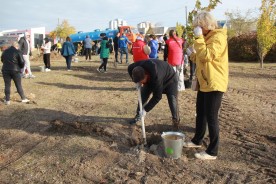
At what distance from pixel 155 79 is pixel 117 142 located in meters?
1.19

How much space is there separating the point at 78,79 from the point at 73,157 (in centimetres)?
813

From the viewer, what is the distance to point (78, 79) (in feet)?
39.8

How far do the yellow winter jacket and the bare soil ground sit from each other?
1103mm

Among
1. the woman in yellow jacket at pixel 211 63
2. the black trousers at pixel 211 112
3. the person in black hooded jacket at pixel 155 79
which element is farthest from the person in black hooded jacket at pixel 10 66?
the woman in yellow jacket at pixel 211 63

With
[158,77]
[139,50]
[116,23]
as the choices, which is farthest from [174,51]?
[116,23]

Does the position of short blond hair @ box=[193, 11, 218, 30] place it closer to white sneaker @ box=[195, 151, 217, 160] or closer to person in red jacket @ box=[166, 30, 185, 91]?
white sneaker @ box=[195, 151, 217, 160]

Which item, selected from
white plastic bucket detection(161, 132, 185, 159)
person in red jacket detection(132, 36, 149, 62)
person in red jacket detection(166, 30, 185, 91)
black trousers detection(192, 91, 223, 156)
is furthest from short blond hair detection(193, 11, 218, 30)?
person in red jacket detection(132, 36, 149, 62)

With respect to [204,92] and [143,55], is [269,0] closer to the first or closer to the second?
[143,55]

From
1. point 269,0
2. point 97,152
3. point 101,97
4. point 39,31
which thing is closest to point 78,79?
point 101,97

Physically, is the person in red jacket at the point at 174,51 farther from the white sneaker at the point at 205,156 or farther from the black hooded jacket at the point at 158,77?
the white sneaker at the point at 205,156

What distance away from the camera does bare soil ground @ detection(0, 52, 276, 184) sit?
12.4ft

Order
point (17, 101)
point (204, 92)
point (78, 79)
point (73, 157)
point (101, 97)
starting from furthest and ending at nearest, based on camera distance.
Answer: point (78, 79) < point (101, 97) < point (17, 101) < point (73, 157) < point (204, 92)

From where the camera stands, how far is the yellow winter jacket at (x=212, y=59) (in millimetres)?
3680

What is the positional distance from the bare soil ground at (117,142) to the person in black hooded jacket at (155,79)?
59 centimetres
